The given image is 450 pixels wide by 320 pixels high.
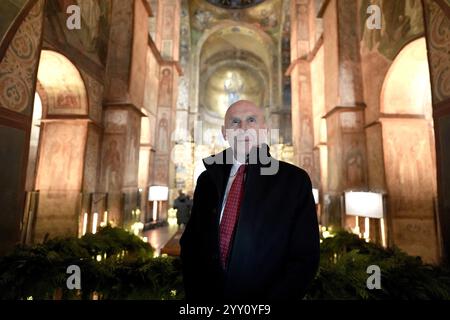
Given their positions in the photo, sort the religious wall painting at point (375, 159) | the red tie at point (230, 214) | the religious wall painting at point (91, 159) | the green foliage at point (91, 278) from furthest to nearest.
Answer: the religious wall painting at point (91, 159)
the religious wall painting at point (375, 159)
the green foliage at point (91, 278)
the red tie at point (230, 214)

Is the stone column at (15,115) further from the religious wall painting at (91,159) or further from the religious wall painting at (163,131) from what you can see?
the religious wall painting at (163,131)

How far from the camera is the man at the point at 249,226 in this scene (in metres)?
1.26

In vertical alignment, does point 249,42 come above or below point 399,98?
above

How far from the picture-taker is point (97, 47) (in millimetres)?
7227

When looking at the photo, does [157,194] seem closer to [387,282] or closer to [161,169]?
[161,169]

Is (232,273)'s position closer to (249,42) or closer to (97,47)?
(97,47)

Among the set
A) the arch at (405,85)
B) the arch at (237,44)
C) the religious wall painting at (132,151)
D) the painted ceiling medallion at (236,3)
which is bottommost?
the religious wall painting at (132,151)

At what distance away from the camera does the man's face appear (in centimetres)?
145

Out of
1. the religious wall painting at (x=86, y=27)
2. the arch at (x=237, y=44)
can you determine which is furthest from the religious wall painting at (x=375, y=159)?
the arch at (x=237, y=44)

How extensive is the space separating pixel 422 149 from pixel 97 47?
29.9 ft

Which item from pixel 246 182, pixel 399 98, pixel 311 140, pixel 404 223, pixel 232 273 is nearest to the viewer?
pixel 232 273

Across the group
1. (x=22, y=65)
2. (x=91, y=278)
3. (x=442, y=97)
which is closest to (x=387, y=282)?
(x=442, y=97)

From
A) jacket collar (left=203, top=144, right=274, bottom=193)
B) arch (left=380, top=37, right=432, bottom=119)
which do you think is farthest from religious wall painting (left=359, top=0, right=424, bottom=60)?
jacket collar (left=203, top=144, right=274, bottom=193)
